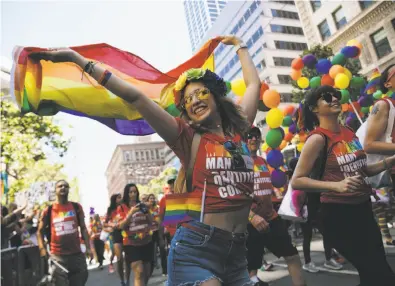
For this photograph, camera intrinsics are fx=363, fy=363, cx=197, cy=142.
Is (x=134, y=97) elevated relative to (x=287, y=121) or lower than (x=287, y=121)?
lower

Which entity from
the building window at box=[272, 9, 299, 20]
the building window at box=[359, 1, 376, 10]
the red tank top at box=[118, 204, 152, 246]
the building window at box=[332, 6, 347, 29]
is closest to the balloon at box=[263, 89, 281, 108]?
the red tank top at box=[118, 204, 152, 246]

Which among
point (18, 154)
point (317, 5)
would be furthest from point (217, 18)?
point (18, 154)

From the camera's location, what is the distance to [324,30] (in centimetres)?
2506

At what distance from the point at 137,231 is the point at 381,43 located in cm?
2013

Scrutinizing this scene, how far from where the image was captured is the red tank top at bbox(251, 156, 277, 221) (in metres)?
4.52

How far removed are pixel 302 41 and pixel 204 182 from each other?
53.0 metres

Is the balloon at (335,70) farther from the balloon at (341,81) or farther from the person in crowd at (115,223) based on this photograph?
the person in crowd at (115,223)

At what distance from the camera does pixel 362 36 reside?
2202 centimetres

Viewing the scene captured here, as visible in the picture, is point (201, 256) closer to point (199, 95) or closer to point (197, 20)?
point (199, 95)

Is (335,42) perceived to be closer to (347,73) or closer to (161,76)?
(347,73)

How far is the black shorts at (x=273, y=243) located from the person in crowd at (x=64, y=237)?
2702 mm

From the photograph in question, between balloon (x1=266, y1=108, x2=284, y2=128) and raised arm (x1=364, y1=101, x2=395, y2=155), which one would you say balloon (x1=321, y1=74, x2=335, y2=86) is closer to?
balloon (x1=266, y1=108, x2=284, y2=128)

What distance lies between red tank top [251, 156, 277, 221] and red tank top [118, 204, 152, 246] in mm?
2321

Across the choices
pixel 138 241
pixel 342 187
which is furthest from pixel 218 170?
pixel 138 241
